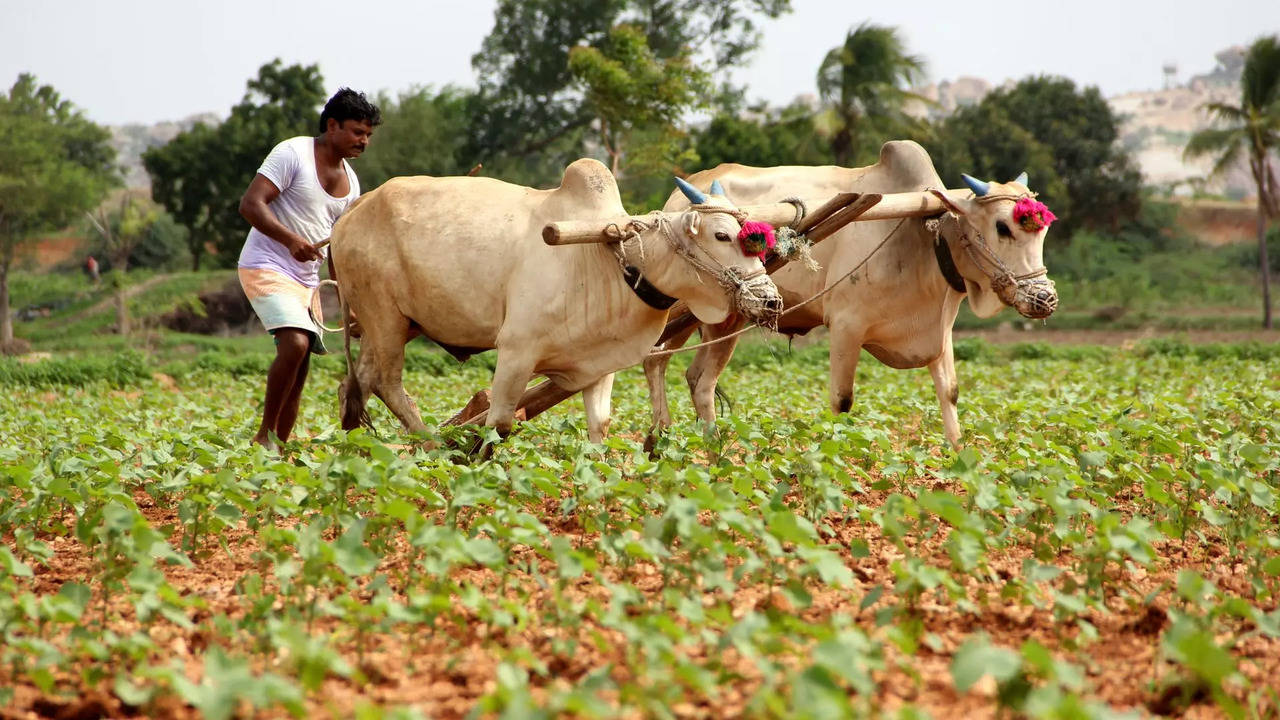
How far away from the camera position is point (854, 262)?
626 centimetres

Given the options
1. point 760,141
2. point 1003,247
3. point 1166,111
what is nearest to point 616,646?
point 1003,247

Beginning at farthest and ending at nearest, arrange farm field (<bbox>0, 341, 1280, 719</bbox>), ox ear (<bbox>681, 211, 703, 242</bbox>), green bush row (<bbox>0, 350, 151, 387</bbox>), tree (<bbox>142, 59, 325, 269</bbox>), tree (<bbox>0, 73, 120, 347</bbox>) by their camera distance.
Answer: tree (<bbox>142, 59, 325, 269</bbox>) → tree (<bbox>0, 73, 120, 347</bbox>) → green bush row (<bbox>0, 350, 151, 387</bbox>) → ox ear (<bbox>681, 211, 703, 242</bbox>) → farm field (<bbox>0, 341, 1280, 719</bbox>)

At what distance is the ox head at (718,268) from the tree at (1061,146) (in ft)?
92.3

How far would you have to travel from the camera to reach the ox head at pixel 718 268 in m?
4.69

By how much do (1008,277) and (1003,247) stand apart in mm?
174

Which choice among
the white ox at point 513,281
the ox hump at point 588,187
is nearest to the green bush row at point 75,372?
the white ox at point 513,281

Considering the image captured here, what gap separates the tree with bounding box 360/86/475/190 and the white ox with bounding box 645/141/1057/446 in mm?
24130

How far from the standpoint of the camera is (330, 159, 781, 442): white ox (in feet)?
15.9

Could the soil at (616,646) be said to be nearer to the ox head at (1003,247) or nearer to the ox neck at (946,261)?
the ox head at (1003,247)

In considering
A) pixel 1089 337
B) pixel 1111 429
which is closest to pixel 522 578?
pixel 1111 429

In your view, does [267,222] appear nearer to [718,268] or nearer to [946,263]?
[718,268]

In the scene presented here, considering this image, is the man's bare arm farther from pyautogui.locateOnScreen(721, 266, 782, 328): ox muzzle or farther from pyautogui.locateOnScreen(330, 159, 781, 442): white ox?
pyautogui.locateOnScreen(721, 266, 782, 328): ox muzzle

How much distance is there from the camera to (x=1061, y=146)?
111ft

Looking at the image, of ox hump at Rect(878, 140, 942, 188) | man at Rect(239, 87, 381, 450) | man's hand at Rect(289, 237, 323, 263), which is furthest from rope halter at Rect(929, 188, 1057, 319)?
man's hand at Rect(289, 237, 323, 263)
